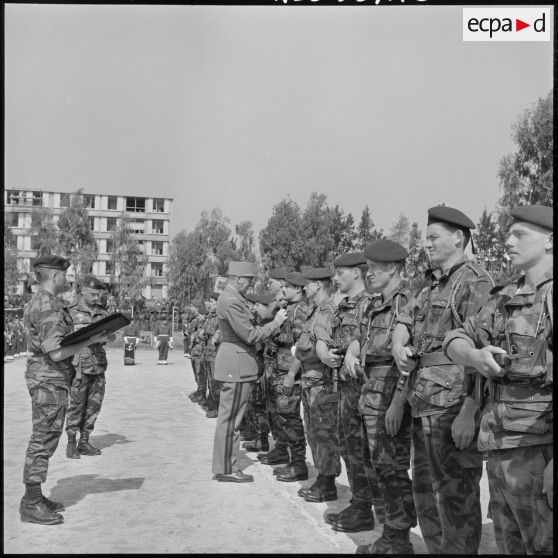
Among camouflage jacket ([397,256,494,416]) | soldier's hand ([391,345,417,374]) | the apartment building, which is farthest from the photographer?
the apartment building

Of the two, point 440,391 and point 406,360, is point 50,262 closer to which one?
point 406,360

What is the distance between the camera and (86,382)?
8133 millimetres

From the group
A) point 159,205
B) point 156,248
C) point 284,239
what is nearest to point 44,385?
point 284,239

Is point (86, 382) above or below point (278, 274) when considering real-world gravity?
below

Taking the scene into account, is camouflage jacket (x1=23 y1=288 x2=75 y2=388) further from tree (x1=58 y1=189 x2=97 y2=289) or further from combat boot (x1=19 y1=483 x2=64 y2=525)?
tree (x1=58 y1=189 x2=97 y2=289)

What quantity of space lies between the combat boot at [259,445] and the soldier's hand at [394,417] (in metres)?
4.46

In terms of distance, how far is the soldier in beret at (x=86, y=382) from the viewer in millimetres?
7824

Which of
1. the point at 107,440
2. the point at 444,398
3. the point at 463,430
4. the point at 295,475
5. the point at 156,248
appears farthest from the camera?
the point at 156,248

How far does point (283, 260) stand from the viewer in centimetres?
2681

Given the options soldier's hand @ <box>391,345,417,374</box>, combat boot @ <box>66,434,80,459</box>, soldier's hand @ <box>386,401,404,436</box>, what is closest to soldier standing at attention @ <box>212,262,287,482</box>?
combat boot @ <box>66,434,80,459</box>

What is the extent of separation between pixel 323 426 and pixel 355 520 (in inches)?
42.1

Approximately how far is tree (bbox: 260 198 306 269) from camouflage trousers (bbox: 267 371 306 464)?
18.9m

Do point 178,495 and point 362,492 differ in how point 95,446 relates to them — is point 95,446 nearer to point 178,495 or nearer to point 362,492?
point 178,495

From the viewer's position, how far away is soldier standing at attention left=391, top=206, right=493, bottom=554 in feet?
11.6
